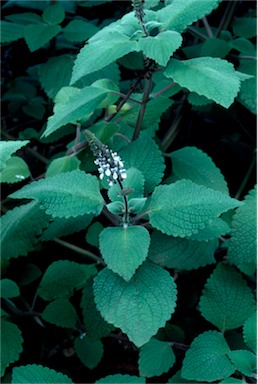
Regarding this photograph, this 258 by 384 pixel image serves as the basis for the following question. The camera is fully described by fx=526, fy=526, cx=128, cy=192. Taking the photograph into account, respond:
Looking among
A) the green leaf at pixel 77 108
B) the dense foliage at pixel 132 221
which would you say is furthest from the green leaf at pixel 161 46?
the green leaf at pixel 77 108

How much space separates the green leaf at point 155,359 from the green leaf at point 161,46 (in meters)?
0.59

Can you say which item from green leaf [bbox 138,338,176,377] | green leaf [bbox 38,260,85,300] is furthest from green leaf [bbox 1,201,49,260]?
green leaf [bbox 138,338,176,377]

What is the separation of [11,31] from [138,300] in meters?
0.96

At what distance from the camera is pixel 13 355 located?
114 centimetres

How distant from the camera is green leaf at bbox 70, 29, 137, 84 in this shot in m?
1.02

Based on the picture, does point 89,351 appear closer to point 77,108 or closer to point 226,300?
point 226,300

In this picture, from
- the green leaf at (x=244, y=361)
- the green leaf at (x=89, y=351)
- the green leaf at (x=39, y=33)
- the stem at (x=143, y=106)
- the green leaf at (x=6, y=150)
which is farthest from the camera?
the green leaf at (x=39, y=33)

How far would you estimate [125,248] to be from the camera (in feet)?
3.08

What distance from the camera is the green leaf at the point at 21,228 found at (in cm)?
116

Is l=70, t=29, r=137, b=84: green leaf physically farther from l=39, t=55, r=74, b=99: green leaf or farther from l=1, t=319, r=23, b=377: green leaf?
l=1, t=319, r=23, b=377: green leaf

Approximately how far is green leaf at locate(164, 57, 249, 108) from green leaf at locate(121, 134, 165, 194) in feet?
0.51

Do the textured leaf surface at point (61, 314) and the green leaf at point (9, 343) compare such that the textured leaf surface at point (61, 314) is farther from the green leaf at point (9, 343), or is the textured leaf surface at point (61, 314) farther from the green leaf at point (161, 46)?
the green leaf at point (161, 46)

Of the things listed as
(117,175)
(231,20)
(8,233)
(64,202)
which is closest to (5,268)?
(8,233)

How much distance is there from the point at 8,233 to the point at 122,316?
15.1 inches
